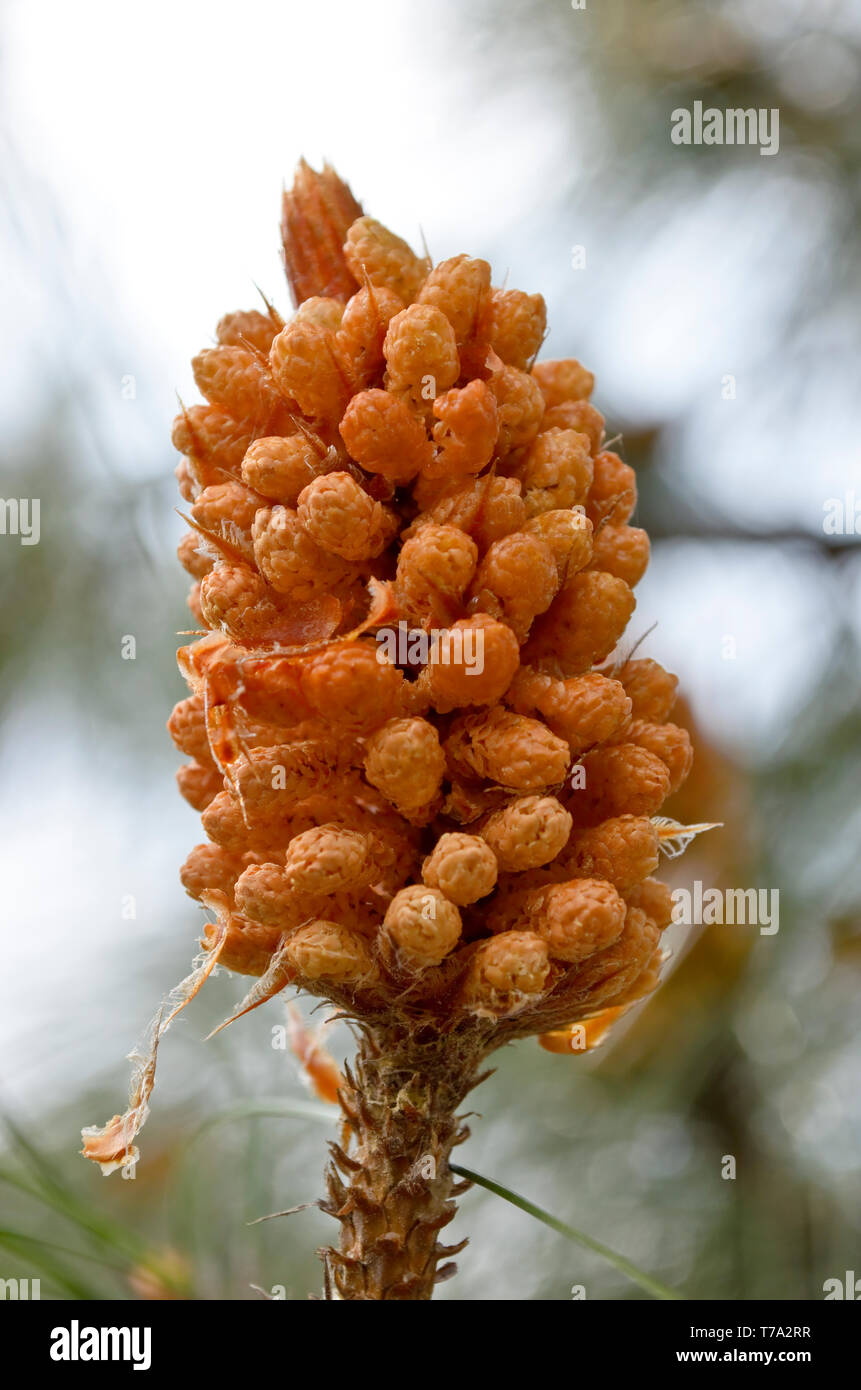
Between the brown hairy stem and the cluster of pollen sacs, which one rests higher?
the cluster of pollen sacs

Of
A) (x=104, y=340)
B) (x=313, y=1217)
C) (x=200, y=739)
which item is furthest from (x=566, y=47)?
(x=313, y=1217)

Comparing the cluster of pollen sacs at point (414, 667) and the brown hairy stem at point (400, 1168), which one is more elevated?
the cluster of pollen sacs at point (414, 667)

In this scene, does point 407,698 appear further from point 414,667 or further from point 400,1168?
point 400,1168

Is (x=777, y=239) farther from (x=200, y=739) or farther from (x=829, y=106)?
(x=200, y=739)

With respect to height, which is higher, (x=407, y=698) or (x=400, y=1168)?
(x=407, y=698)

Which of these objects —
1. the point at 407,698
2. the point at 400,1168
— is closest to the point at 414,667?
the point at 407,698

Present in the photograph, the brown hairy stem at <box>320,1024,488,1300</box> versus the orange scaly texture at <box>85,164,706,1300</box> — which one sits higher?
the orange scaly texture at <box>85,164,706,1300</box>

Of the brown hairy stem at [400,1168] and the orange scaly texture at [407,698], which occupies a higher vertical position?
the orange scaly texture at [407,698]
